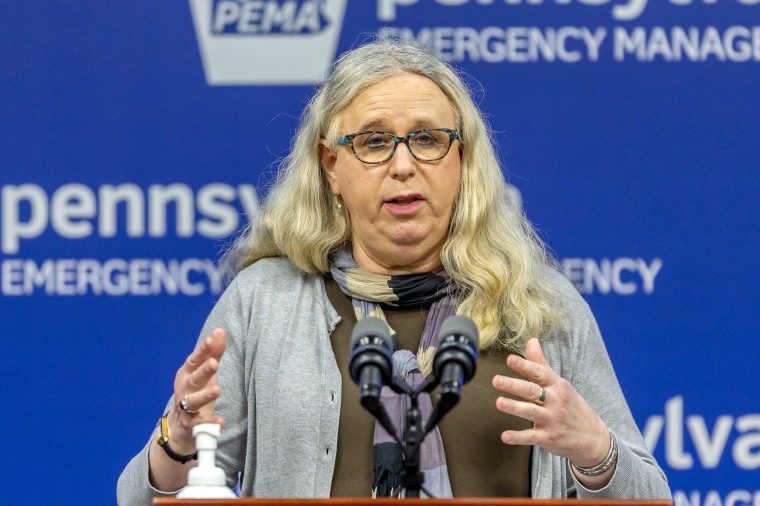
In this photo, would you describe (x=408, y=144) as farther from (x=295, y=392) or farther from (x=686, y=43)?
(x=686, y=43)

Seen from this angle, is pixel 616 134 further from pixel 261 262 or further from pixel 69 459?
pixel 69 459

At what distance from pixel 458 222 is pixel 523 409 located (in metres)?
0.60

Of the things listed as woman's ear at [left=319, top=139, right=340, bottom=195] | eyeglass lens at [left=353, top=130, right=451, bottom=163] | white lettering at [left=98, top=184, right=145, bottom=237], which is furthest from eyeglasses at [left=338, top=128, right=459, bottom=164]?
white lettering at [left=98, top=184, right=145, bottom=237]

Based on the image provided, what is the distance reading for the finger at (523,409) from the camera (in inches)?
68.1

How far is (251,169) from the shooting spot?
3.13 meters

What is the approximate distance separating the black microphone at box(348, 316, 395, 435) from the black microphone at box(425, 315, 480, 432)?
0.06 metres

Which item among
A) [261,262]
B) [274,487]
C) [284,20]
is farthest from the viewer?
[284,20]

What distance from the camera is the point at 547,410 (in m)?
1.79

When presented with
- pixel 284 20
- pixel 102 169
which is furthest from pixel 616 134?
pixel 102 169

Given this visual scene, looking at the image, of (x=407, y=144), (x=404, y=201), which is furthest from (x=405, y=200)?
(x=407, y=144)

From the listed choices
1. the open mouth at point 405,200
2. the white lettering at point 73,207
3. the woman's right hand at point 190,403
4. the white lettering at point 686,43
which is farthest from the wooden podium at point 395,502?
the white lettering at point 686,43

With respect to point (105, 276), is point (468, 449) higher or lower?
lower

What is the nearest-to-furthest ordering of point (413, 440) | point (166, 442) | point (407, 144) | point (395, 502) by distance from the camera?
point (395, 502)
point (413, 440)
point (166, 442)
point (407, 144)

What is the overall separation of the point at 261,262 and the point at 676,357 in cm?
130
